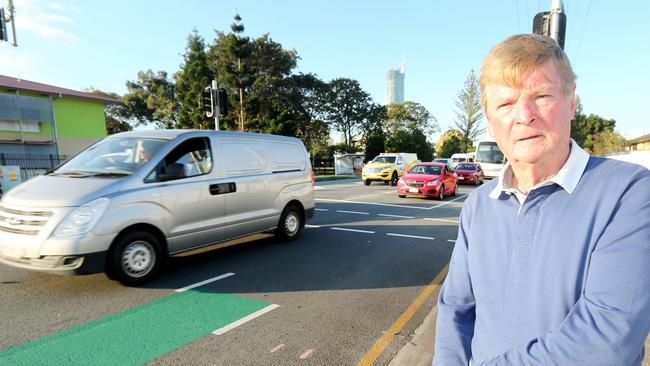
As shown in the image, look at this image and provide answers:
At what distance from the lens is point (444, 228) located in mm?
8430

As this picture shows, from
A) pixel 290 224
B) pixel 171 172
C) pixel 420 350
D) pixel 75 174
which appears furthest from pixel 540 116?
pixel 290 224

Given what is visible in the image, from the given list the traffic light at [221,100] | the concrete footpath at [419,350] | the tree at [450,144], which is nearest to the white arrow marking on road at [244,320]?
the concrete footpath at [419,350]

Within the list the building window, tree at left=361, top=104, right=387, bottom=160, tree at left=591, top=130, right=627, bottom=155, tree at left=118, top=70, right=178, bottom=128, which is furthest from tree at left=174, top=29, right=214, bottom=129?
tree at left=591, top=130, right=627, bottom=155

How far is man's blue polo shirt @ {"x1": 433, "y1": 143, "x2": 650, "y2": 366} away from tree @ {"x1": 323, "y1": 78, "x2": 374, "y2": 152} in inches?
2011

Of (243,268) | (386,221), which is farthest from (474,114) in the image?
(243,268)

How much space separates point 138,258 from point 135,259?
0.04m

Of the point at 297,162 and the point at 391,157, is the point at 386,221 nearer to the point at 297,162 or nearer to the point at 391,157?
the point at 297,162

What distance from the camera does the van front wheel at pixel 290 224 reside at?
6.67m

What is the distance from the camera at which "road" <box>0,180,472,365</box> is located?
2.94 meters

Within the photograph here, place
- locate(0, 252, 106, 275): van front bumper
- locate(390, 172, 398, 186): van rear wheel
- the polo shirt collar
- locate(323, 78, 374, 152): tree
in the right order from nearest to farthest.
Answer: the polo shirt collar
locate(0, 252, 106, 275): van front bumper
locate(390, 172, 398, 186): van rear wheel
locate(323, 78, 374, 152): tree

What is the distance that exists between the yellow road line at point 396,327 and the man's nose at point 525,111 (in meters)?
2.30

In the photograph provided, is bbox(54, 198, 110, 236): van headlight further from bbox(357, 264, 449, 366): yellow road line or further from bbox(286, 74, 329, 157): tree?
bbox(286, 74, 329, 157): tree

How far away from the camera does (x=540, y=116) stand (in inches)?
48.5

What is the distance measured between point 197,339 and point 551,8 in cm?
675
